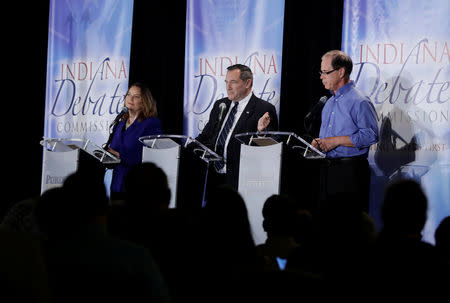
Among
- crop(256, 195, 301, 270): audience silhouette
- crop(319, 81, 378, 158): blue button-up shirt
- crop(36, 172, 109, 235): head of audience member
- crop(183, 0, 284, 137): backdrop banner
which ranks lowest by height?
crop(256, 195, 301, 270): audience silhouette

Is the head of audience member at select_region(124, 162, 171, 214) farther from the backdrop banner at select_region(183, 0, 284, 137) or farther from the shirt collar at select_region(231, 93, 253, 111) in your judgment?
the backdrop banner at select_region(183, 0, 284, 137)

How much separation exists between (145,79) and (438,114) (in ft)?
10.6

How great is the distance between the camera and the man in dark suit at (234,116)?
5742 mm

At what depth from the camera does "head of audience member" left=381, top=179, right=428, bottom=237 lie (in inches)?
78.9

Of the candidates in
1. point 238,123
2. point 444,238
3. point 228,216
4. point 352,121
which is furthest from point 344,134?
point 228,216

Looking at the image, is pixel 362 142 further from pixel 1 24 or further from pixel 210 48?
pixel 1 24

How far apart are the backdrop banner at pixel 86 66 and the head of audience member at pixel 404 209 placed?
17.4 feet

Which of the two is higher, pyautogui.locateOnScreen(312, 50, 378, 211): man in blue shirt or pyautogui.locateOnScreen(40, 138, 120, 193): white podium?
pyautogui.locateOnScreen(312, 50, 378, 211): man in blue shirt

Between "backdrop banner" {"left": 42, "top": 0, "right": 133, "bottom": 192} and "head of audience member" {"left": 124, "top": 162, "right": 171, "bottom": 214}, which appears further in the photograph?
"backdrop banner" {"left": 42, "top": 0, "right": 133, "bottom": 192}

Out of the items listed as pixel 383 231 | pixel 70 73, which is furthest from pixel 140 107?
pixel 383 231

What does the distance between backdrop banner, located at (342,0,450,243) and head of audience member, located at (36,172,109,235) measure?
13.1ft

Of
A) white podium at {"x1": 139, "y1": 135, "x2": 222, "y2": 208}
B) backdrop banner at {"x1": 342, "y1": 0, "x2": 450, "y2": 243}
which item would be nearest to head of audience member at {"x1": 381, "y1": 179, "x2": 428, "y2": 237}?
white podium at {"x1": 139, "y1": 135, "x2": 222, "y2": 208}

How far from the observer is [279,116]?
6.27 m

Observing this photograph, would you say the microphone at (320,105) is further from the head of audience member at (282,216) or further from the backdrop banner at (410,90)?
the head of audience member at (282,216)
